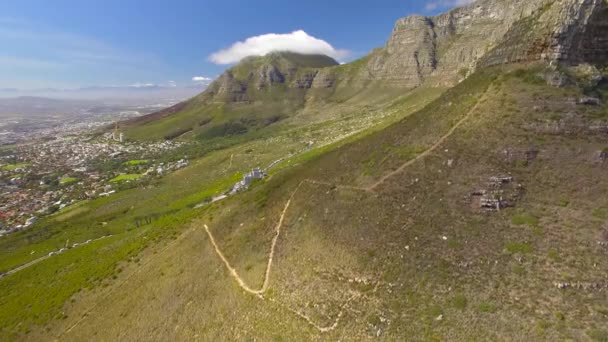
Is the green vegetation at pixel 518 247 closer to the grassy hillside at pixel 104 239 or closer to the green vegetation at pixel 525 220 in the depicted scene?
the green vegetation at pixel 525 220

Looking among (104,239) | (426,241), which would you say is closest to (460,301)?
(426,241)

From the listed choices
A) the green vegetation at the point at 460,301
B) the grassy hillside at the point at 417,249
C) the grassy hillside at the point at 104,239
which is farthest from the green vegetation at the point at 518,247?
the grassy hillside at the point at 104,239

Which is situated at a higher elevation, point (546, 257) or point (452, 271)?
point (546, 257)

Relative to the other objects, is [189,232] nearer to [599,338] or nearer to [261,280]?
[261,280]

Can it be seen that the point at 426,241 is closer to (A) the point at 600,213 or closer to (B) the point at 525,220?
(B) the point at 525,220

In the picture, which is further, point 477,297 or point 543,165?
point 543,165

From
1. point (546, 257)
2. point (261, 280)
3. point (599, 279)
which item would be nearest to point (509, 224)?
point (546, 257)

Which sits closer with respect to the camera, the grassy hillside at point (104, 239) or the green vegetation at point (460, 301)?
the green vegetation at point (460, 301)

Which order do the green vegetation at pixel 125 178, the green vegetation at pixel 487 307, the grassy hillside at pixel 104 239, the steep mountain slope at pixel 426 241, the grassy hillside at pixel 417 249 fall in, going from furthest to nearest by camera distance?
1. the green vegetation at pixel 125 178
2. the grassy hillside at pixel 104 239
3. the steep mountain slope at pixel 426 241
4. the grassy hillside at pixel 417 249
5. the green vegetation at pixel 487 307
